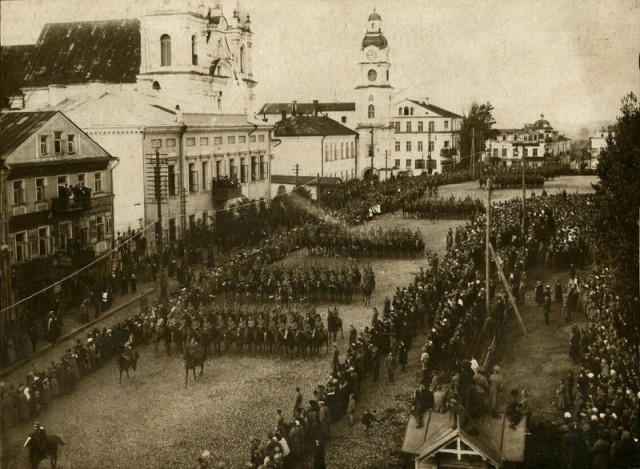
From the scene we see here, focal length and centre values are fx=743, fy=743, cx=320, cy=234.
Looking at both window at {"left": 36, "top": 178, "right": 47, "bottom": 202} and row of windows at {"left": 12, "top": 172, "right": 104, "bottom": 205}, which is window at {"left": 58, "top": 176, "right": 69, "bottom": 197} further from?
window at {"left": 36, "top": 178, "right": 47, "bottom": 202}

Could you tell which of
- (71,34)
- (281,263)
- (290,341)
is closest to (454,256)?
(281,263)

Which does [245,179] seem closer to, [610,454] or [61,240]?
[61,240]

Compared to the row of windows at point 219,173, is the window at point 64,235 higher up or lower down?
lower down

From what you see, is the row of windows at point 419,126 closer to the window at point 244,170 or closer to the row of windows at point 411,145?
the row of windows at point 411,145

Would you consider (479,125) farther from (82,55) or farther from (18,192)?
(82,55)

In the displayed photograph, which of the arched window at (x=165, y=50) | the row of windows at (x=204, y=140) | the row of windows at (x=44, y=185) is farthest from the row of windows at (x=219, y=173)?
the row of windows at (x=44, y=185)

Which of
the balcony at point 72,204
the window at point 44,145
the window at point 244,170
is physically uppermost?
the window at point 44,145
